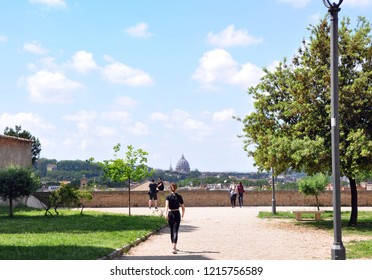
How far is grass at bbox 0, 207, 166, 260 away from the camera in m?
12.4

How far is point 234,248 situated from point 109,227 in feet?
21.7

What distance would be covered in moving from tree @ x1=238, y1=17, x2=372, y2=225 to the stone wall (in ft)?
60.3

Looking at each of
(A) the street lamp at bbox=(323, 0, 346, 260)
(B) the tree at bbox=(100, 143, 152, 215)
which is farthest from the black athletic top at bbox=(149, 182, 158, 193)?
(A) the street lamp at bbox=(323, 0, 346, 260)

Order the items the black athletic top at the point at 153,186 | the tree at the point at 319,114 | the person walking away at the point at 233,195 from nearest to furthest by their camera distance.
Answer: the tree at the point at 319,114
the black athletic top at the point at 153,186
the person walking away at the point at 233,195

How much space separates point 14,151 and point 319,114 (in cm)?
2262

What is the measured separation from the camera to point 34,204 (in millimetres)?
36906

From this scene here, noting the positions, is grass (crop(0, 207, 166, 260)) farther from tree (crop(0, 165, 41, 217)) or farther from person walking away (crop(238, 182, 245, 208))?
person walking away (crop(238, 182, 245, 208))

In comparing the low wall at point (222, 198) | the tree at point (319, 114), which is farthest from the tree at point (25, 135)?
the tree at point (319, 114)

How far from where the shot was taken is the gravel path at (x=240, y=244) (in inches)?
518

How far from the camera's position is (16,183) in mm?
27203

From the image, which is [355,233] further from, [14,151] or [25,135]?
[25,135]

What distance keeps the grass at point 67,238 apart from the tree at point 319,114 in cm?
568

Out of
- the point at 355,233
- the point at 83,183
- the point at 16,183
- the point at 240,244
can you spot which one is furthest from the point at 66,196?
the point at 83,183

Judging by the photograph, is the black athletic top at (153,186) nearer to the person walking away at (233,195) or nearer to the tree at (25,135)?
the person walking away at (233,195)
